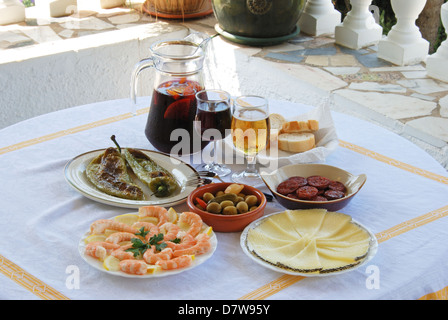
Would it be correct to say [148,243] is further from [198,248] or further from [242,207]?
[242,207]

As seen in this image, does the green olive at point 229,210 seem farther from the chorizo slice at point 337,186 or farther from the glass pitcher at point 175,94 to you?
the glass pitcher at point 175,94

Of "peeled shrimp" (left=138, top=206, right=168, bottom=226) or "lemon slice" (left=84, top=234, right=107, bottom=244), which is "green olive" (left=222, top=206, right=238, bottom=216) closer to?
"peeled shrimp" (left=138, top=206, right=168, bottom=226)

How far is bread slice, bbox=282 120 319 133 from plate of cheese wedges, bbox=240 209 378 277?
0.36m

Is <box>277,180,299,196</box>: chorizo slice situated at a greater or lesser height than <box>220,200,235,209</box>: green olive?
lesser

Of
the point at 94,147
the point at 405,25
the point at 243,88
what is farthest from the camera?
the point at 243,88

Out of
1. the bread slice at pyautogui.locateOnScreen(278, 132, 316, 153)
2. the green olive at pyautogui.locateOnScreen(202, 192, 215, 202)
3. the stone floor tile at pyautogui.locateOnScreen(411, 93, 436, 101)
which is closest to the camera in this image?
the green olive at pyautogui.locateOnScreen(202, 192, 215, 202)

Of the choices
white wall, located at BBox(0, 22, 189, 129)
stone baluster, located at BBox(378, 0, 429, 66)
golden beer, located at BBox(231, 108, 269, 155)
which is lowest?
white wall, located at BBox(0, 22, 189, 129)

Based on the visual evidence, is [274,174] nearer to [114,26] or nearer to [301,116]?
[301,116]

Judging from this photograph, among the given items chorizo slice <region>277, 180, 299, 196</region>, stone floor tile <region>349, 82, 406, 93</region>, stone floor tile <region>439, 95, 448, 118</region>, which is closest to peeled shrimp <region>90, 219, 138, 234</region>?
chorizo slice <region>277, 180, 299, 196</region>

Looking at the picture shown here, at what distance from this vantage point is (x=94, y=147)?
5.08 ft

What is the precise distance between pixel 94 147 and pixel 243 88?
1.71 meters

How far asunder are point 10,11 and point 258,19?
4.98ft

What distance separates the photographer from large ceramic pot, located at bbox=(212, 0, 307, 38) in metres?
2.97

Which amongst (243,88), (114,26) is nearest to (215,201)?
(243,88)
